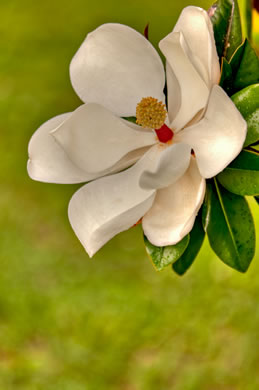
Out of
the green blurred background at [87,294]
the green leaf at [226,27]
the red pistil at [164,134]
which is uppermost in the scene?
the green leaf at [226,27]

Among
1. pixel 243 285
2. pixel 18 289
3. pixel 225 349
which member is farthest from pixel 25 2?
pixel 225 349

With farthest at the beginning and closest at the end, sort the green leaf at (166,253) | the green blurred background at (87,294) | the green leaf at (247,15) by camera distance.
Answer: the green blurred background at (87,294) → the green leaf at (247,15) → the green leaf at (166,253)

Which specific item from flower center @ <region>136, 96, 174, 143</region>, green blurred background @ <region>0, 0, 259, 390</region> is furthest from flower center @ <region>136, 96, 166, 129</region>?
green blurred background @ <region>0, 0, 259, 390</region>

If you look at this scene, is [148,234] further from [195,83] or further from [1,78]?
[1,78]

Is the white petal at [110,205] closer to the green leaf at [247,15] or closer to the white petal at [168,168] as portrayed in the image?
the white petal at [168,168]

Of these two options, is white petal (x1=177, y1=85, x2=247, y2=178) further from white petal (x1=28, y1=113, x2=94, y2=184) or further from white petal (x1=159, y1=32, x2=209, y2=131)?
white petal (x1=28, y1=113, x2=94, y2=184)

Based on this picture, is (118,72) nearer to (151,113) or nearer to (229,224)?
(151,113)

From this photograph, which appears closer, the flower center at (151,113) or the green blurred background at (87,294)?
the flower center at (151,113)

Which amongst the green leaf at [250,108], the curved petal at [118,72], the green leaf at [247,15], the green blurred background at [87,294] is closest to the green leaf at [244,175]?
the green leaf at [250,108]
